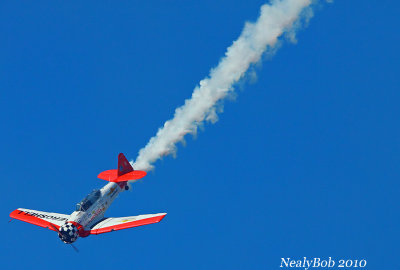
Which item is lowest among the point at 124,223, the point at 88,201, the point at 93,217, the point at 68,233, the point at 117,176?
the point at 68,233

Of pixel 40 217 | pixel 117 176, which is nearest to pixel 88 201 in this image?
pixel 40 217

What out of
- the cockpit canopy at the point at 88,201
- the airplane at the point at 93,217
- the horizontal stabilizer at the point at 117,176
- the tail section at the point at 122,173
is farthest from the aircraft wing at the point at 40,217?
the tail section at the point at 122,173

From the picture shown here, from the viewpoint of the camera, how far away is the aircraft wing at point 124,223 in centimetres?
5900

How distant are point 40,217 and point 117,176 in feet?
26.5

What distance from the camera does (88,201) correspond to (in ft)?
200

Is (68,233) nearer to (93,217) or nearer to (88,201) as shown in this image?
(93,217)

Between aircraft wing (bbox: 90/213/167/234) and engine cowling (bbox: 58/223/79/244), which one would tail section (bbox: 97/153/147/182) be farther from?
engine cowling (bbox: 58/223/79/244)

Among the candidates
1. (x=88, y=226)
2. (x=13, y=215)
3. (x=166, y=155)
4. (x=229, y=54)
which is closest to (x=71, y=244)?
(x=88, y=226)

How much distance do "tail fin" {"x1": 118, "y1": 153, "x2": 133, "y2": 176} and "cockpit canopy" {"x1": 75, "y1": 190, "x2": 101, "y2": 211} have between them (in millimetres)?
4144

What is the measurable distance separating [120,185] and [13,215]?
10010mm

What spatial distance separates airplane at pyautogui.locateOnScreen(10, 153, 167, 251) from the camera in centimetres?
5888

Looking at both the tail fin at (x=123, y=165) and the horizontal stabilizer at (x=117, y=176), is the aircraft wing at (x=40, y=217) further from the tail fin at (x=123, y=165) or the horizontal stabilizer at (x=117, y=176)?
the tail fin at (x=123, y=165)

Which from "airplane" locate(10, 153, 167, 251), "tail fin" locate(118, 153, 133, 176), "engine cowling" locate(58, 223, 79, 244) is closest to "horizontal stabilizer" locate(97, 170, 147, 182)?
"airplane" locate(10, 153, 167, 251)

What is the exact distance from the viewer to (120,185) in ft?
217
